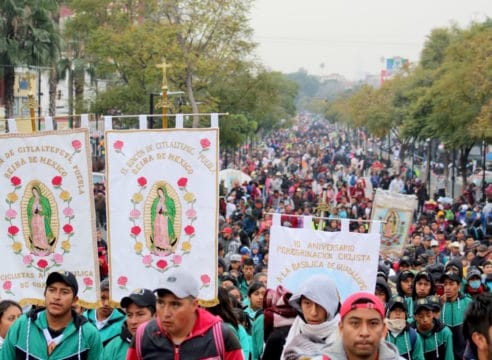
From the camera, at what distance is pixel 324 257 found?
10.7 metres

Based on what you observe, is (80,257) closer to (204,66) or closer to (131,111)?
(204,66)

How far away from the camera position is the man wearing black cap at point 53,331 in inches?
254

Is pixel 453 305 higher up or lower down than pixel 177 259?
lower down

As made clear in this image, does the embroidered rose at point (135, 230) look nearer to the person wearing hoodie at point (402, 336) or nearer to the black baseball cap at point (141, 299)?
the black baseball cap at point (141, 299)

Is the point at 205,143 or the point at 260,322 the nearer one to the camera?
the point at 260,322

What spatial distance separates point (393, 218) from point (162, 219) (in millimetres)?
12253

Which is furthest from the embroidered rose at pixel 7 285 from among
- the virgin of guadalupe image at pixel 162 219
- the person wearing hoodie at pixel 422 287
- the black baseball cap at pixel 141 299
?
the person wearing hoodie at pixel 422 287

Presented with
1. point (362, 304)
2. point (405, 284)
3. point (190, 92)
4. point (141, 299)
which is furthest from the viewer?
point (190, 92)

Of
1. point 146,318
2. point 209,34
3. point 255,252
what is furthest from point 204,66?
point 146,318

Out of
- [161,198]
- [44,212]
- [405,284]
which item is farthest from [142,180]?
[405,284]

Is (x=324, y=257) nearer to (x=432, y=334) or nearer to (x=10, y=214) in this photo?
(x=432, y=334)

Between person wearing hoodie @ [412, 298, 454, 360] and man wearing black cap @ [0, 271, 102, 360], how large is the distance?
3827 mm

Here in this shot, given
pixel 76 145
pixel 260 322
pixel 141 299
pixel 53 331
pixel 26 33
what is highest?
pixel 26 33

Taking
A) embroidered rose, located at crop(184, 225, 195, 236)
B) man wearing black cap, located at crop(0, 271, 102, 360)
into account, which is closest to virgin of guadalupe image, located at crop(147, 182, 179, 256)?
embroidered rose, located at crop(184, 225, 195, 236)
